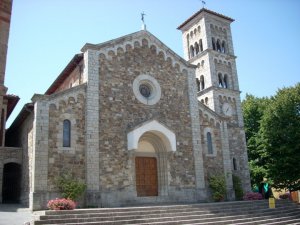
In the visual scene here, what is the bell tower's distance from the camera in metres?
30.1

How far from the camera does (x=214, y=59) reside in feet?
103

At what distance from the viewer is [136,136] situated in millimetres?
19656

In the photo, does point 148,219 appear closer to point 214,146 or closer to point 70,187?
point 70,187

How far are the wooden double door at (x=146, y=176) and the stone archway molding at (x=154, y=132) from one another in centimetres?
159

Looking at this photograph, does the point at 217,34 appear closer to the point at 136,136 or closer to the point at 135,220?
the point at 136,136

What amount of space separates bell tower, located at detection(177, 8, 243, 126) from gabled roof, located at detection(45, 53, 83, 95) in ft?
44.5

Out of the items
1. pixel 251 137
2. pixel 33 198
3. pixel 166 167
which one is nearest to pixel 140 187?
pixel 166 167

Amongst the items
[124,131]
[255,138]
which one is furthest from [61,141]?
[255,138]

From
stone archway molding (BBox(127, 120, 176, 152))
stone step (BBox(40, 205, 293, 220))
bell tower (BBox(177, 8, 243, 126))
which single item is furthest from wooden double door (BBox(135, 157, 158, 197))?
bell tower (BBox(177, 8, 243, 126))

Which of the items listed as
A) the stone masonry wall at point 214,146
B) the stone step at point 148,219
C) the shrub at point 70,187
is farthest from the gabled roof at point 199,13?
the shrub at point 70,187

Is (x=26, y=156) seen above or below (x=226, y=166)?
above

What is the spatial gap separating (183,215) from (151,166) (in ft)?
20.2

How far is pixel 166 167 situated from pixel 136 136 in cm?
319

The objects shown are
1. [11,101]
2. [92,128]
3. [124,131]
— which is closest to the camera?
[92,128]
